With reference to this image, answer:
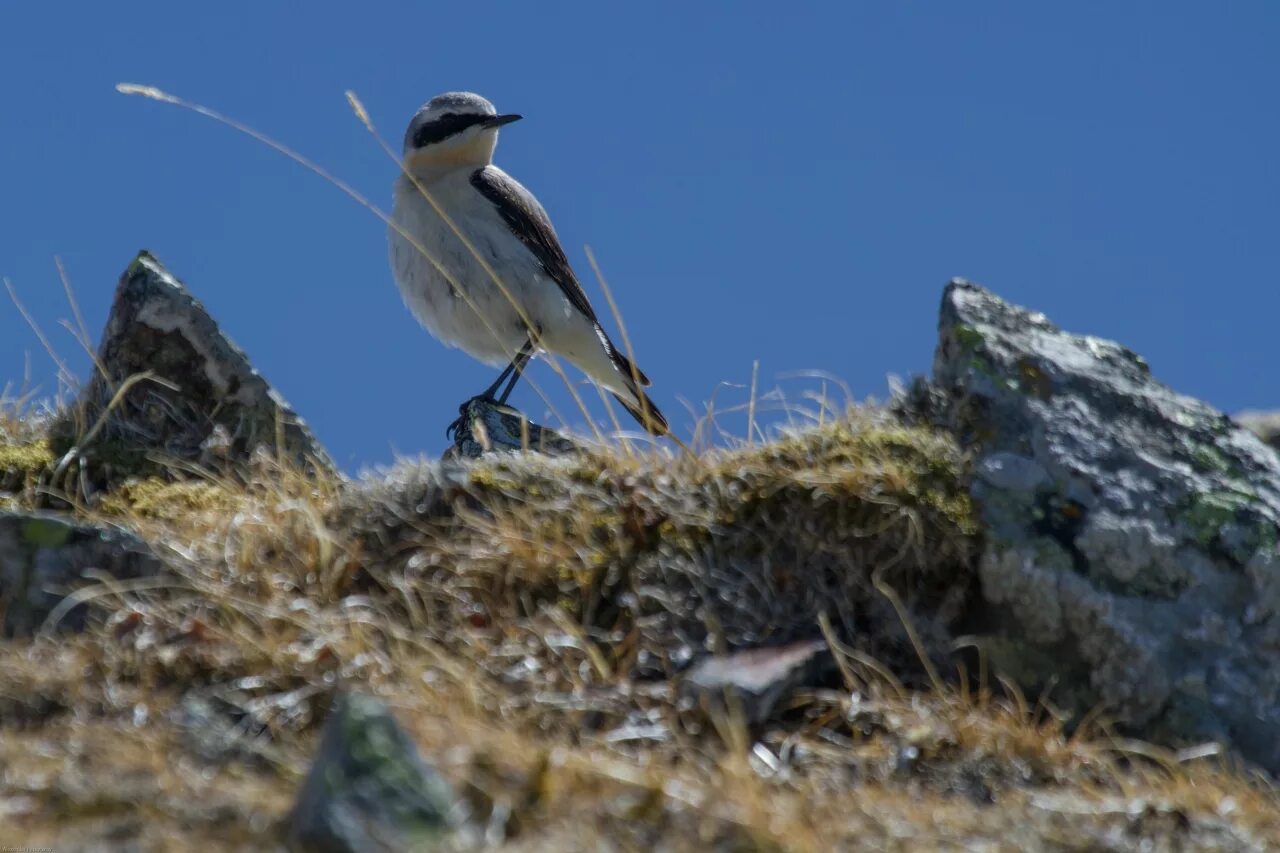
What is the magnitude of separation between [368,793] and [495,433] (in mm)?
5198

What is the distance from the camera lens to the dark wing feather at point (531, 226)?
1040 cm

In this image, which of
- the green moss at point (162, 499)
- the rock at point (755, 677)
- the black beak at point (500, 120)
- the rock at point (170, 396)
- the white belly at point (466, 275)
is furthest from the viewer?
the black beak at point (500, 120)

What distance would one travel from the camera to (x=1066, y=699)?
540 cm

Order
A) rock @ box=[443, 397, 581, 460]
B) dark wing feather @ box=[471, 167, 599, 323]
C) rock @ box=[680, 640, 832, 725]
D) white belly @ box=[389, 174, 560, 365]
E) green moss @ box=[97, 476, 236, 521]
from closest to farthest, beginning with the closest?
rock @ box=[680, 640, 832, 725]
green moss @ box=[97, 476, 236, 521]
rock @ box=[443, 397, 581, 460]
white belly @ box=[389, 174, 560, 365]
dark wing feather @ box=[471, 167, 599, 323]

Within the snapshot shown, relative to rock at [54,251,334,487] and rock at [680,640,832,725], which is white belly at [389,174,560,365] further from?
rock at [680,640,832,725]

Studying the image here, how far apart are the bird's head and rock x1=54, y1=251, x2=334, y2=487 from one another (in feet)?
8.61

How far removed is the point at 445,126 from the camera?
10766mm

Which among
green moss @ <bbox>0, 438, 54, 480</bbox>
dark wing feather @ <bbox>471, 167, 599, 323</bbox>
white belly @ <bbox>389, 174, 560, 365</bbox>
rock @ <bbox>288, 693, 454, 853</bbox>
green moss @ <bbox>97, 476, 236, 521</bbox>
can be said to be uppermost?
dark wing feather @ <bbox>471, 167, 599, 323</bbox>

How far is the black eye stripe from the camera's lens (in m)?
10.7

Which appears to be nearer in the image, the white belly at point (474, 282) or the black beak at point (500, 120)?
the white belly at point (474, 282)

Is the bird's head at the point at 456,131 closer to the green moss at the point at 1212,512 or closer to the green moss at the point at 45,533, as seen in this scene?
the green moss at the point at 45,533

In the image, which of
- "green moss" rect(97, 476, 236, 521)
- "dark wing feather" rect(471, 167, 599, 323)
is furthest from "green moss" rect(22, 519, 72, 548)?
"dark wing feather" rect(471, 167, 599, 323)

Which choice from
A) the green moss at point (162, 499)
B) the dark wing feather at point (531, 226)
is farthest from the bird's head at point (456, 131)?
the green moss at point (162, 499)

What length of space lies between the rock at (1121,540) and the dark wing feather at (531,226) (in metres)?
4.40
